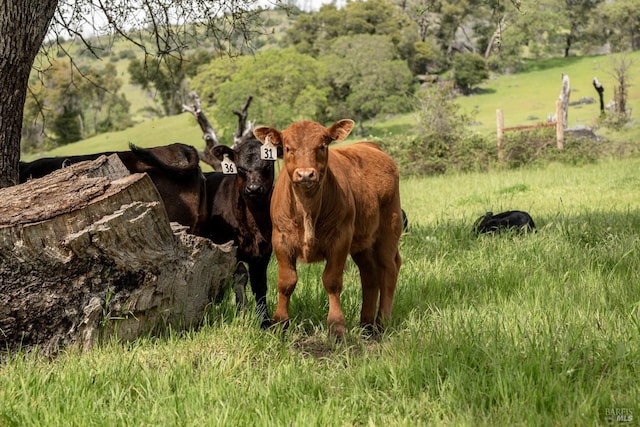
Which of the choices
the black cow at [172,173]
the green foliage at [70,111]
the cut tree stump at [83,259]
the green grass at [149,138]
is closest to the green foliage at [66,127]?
the green foliage at [70,111]

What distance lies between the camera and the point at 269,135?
492 cm

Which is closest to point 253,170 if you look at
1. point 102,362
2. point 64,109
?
point 102,362

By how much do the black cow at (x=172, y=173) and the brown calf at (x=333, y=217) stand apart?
1.37 m

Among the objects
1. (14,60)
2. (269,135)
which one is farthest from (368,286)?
(14,60)

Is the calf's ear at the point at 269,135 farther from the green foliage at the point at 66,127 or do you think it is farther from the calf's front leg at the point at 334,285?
the green foliage at the point at 66,127

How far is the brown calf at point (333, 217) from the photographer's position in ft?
15.1

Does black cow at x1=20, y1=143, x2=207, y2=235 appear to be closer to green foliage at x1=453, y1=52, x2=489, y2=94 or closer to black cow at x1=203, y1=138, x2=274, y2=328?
black cow at x1=203, y1=138, x2=274, y2=328

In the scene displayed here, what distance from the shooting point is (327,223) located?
4.80 metres

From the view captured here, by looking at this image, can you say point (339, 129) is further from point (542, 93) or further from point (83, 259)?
point (542, 93)

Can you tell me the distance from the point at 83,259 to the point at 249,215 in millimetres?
2180

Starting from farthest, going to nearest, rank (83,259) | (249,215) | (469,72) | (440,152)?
(469,72), (440,152), (249,215), (83,259)

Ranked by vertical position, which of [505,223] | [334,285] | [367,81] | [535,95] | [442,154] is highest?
[367,81]

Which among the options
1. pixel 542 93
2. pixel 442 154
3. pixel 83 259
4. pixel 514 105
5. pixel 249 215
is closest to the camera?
pixel 83 259

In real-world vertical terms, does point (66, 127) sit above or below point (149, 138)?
above
